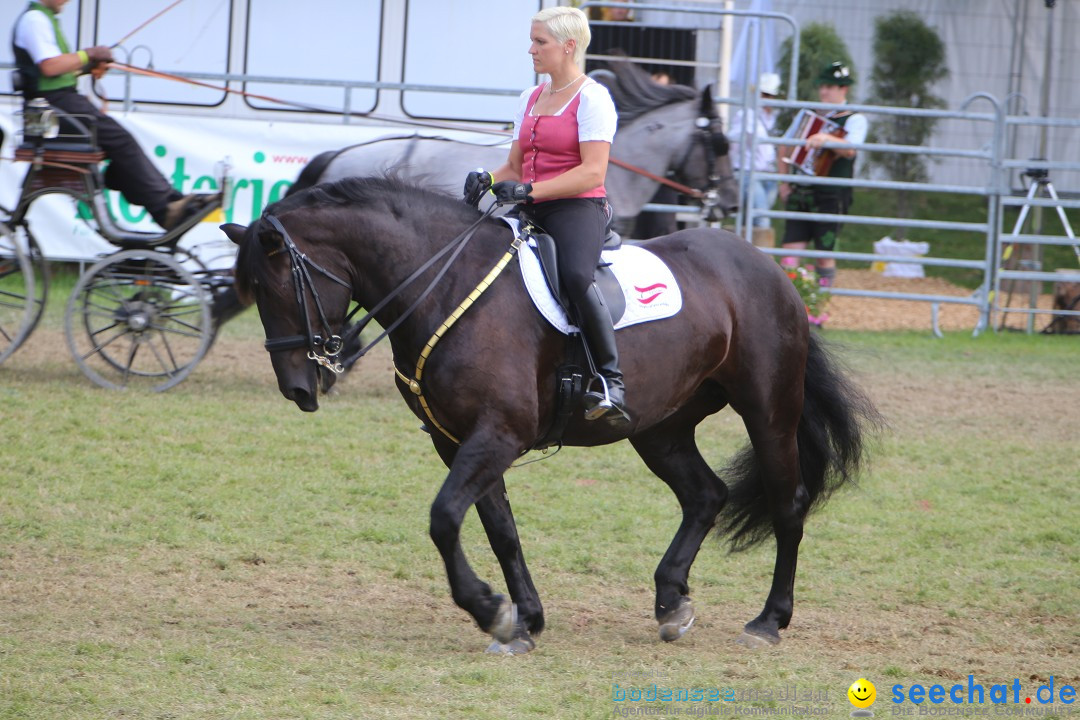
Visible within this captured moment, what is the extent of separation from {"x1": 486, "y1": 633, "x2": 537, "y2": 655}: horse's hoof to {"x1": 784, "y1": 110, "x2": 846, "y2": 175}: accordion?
9.20 m

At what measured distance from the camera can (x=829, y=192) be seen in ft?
43.5

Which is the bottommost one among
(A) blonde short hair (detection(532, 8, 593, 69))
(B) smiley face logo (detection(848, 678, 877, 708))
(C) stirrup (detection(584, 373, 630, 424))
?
(B) smiley face logo (detection(848, 678, 877, 708))

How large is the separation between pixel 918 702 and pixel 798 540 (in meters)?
1.10

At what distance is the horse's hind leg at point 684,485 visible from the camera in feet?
17.0

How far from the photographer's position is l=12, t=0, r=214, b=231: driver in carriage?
26.9 ft

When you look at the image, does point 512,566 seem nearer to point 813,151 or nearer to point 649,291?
point 649,291

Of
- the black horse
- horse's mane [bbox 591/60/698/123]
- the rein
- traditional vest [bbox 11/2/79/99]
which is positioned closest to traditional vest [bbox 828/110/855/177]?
the rein

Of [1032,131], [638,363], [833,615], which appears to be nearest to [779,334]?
[638,363]

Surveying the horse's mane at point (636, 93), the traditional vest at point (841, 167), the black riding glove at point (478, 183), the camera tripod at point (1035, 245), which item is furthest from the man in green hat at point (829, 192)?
the black riding glove at point (478, 183)

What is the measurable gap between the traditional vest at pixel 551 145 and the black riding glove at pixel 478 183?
217 millimetres

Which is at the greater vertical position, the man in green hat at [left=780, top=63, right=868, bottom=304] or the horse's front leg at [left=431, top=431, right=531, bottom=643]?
the man in green hat at [left=780, top=63, right=868, bottom=304]

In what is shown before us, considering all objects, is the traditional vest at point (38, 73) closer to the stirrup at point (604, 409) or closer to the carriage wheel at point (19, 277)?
the carriage wheel at point (19, 277)

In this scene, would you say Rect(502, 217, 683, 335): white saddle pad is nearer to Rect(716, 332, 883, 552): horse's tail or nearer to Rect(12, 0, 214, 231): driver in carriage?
Rect(716, 332, 883, 552): horse's tail

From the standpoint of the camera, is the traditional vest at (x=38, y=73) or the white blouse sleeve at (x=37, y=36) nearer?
the white blouse sleeve at (x=37, y=36)
